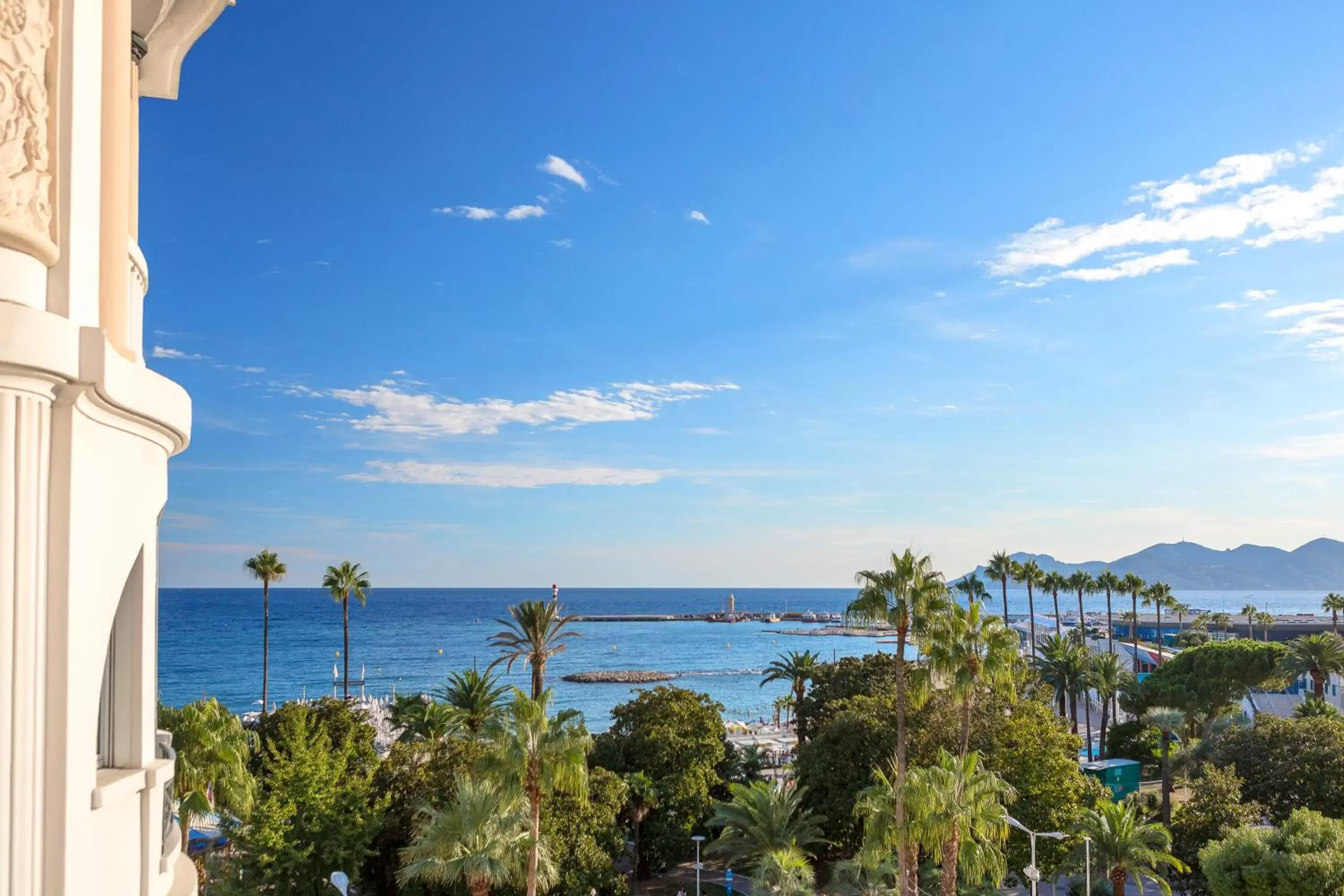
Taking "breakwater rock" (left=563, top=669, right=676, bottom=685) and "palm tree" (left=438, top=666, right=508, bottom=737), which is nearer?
"palm tree" (left=438, top=666, right=508, bottom=737)

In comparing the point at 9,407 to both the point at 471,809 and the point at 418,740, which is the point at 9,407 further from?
the point at 418,740

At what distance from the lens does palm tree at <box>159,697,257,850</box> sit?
25688 mm

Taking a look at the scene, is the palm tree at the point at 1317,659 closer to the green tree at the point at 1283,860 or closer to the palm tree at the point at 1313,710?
the palm tree at the point at 1313,710

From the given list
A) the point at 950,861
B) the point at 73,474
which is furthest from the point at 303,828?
the point at 73,474

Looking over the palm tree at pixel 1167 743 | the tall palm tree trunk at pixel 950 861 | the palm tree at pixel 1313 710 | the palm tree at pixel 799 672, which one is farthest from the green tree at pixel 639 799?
the palm tree at pixel 1313 710

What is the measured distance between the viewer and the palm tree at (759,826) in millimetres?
31750

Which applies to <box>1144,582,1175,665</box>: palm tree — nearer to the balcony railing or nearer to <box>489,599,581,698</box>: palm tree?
<box>489,599,581,698</box>: palm tree

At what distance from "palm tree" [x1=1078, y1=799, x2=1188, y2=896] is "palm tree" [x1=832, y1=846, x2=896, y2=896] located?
6061 millimetres

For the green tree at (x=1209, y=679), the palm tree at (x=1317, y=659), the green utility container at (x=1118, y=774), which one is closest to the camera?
the green utility container at (x=1118, y=774)

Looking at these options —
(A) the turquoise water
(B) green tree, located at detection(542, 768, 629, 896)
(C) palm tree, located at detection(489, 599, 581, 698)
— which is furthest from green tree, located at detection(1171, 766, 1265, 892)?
(A) the turquoise water

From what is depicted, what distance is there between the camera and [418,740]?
117ft

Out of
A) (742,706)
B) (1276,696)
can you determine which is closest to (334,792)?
(1276,696)

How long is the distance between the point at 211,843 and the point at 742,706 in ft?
319

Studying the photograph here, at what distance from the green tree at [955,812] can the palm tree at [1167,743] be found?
1675cm
